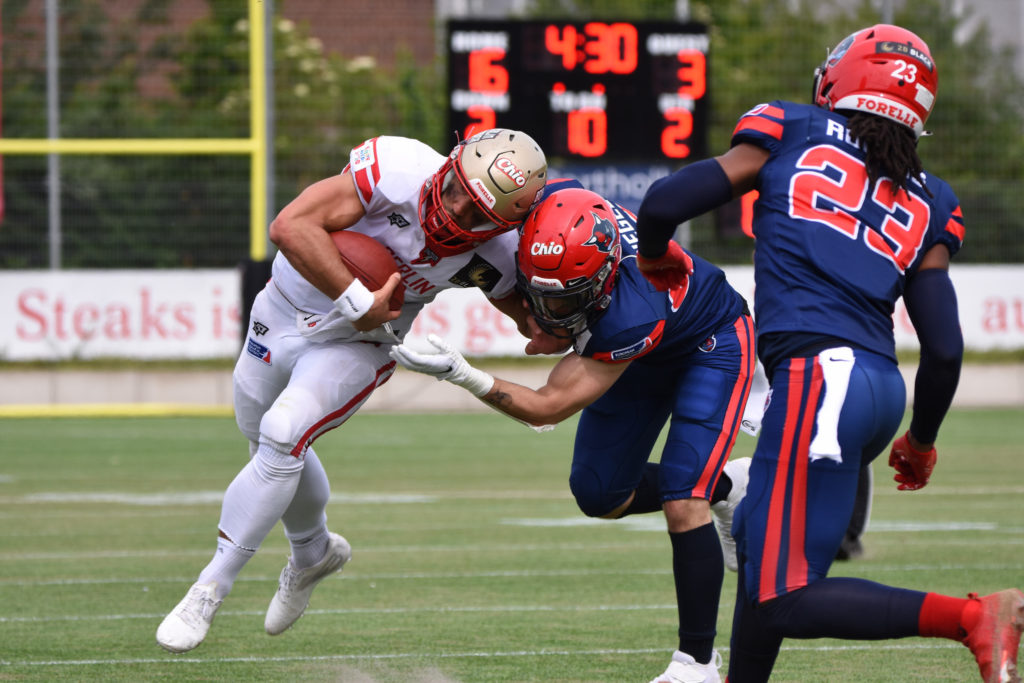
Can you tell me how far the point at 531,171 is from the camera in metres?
4.31

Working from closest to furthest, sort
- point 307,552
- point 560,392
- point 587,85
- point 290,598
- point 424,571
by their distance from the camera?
point 560,392
point 290,598
point 307,552
point 424,571
point 587,85

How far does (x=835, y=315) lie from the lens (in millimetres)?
3379

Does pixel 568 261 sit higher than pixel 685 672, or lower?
higher

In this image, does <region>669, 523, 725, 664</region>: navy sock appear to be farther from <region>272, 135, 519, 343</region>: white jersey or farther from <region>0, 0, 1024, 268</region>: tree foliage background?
<region>0, 0, 1024, 268</region>: tree foliage background

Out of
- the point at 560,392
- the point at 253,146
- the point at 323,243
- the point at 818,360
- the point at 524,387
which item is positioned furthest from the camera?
the point at 253,146

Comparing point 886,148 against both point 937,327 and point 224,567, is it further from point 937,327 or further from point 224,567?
point 224,567

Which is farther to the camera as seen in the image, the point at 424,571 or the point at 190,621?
the point at 424,571

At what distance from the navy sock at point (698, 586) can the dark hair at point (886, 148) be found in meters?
1.35

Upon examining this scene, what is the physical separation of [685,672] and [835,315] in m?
1.33

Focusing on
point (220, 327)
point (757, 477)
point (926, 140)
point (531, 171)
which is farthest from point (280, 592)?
point (926, 140)

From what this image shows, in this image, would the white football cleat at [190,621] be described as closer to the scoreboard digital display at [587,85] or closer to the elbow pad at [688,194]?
the elbow pad at [688,194]

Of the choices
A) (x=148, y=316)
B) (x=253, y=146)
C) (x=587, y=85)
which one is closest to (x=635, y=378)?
(x=587, y=85)

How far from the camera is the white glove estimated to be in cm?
387

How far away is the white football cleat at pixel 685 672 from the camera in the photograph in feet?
13.8
